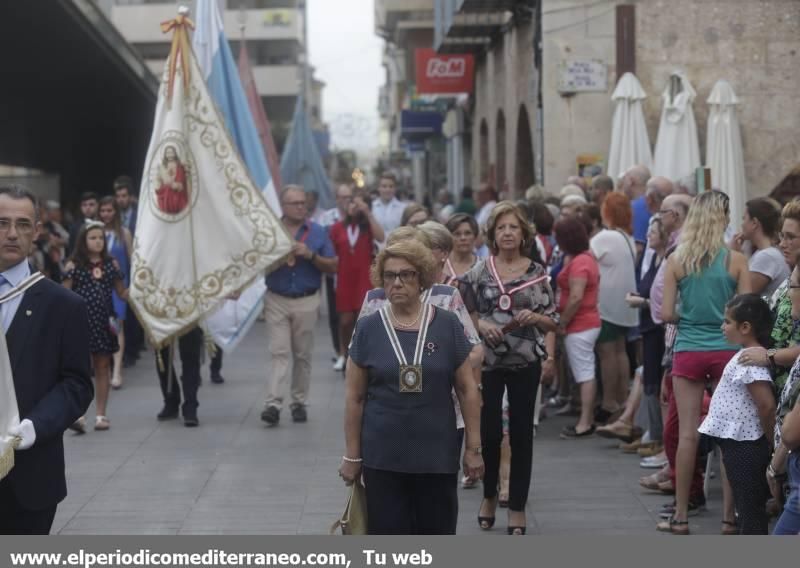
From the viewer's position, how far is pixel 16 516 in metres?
4.80

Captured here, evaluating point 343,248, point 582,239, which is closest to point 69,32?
point 343,248

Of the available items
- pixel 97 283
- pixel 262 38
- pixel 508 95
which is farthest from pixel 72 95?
pixel 262 38

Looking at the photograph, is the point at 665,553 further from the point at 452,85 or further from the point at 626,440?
the point at 452,85

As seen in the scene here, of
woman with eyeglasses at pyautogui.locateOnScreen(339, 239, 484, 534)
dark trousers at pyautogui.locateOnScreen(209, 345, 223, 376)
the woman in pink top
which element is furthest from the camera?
dark trousers at pyautogui.locateOnScreen(209, 345, 223, 376)

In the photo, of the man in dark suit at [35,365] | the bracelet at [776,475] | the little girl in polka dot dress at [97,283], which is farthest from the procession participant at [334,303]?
the man in dark suit at [35,365]

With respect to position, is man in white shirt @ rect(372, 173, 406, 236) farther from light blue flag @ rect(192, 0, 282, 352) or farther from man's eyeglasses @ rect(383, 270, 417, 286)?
man's eyeglasses @ rect(383, 270, 417, 286)

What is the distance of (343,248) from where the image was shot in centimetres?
1398

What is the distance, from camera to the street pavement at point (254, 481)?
26.4 ft

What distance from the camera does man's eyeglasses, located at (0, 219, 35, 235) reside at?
4.76 metres

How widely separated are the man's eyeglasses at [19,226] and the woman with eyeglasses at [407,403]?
1512mm

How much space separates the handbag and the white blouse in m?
1.93

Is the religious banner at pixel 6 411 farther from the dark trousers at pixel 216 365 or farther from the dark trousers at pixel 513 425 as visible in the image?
the dark trousers at pixel 216 365

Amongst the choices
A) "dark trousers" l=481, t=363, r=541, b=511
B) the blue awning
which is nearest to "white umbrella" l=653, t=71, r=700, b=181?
"dark trousers" l=481, t=363, r=541, b=511

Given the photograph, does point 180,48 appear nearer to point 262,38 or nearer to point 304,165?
point 304,165
